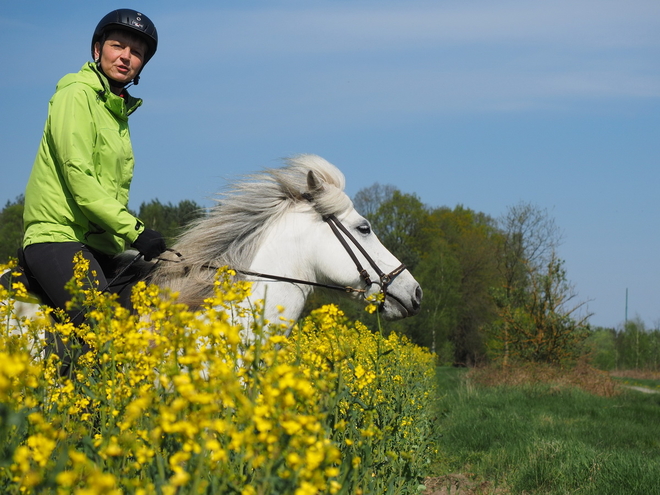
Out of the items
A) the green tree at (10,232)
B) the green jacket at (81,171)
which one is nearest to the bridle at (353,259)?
the green jacket at (81,171)

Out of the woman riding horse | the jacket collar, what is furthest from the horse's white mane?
the jacket collar

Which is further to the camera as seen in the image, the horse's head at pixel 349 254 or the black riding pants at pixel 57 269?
the horse's head at pixel 349 254

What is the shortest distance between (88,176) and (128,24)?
1170 millimetres

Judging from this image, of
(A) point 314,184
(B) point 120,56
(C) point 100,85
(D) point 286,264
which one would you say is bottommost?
(D) point 286,264

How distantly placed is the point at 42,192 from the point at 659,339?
5145 cm

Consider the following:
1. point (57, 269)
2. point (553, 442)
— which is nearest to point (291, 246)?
point (57, 269)

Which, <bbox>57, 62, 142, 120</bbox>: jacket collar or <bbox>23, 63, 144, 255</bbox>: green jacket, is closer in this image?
<bbox>23, 63, 144, 255</bbox>: green jacket

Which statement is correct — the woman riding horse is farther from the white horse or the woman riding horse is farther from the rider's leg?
the white horse

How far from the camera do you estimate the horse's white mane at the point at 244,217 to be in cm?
493

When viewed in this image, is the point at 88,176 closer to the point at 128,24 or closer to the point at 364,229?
the point at 128,24

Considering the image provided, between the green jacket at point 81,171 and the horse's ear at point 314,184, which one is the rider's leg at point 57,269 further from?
the horse's ear at point 314,184

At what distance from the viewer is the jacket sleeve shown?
438 centimetres

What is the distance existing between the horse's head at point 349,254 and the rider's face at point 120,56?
1425 mm

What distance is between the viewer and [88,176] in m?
4.39
